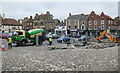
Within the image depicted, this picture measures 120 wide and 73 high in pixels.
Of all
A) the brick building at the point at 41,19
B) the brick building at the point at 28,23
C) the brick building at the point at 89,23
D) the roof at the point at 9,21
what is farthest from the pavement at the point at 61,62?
the brick building at the point at 28,23

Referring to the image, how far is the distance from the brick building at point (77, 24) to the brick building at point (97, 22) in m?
2.03

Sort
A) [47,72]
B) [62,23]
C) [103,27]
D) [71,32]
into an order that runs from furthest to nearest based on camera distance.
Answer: [62,23] < [71,32] < [103,27] < [47,72]

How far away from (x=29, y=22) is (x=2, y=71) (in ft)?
239

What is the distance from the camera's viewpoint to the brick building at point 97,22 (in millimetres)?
58562

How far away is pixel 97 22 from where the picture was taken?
59.5 metres

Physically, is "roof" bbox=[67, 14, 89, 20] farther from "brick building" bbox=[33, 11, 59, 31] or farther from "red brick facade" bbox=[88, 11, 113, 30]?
"brick building" bbox=[33, 11, 59, 31]

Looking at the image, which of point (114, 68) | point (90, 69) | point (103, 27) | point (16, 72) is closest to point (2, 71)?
point (16, 72)

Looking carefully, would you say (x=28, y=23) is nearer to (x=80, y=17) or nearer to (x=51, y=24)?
(x=51, y=24)

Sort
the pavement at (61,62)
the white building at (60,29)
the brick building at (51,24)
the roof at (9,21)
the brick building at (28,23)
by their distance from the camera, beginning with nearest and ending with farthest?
the pavement at (61,62) < the white building at (60,29) < the brick building at (51,24) < the roof at (9,21) < the brick building at (28,23)

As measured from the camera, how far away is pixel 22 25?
8112 cm

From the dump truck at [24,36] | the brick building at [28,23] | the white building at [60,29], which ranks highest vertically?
the brick building at [28,23]

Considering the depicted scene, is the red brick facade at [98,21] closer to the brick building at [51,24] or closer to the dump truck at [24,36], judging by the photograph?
the brick building at [51,24]

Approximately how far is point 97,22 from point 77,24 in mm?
8343

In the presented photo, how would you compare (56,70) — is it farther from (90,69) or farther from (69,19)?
(69,19)
